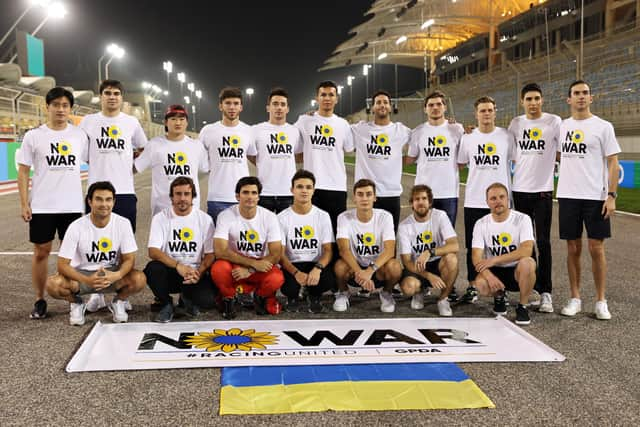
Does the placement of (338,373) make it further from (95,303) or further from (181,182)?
(95,303)

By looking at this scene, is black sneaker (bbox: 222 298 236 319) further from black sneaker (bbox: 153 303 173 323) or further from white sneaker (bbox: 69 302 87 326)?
white sneaker (bbox: 69 302 87 326)

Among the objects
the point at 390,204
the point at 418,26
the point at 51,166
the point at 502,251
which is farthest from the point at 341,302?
the point at 418,26

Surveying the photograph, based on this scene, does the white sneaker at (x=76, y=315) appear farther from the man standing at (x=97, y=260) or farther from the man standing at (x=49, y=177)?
the man standing at (x=49, y=177)

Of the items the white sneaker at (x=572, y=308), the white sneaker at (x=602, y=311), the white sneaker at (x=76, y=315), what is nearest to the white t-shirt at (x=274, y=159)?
the white sneaker at (x=76, y=315)

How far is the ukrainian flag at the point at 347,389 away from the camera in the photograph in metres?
3.49

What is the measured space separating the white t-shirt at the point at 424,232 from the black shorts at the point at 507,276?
1.88ft

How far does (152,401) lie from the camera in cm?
357

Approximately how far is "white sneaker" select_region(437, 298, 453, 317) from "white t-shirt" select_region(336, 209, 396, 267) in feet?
2.45

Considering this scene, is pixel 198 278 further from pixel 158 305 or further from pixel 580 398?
pixel 580 398

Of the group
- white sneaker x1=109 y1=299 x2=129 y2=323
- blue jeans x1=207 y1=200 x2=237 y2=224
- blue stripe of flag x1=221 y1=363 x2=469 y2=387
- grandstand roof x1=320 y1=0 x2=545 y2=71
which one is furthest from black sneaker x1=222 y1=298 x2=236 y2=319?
grandstand roof x1=320 y1=0 x2=545 y2=71

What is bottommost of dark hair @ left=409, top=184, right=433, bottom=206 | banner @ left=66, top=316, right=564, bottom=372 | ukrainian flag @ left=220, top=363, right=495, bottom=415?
ukrainian flag @ left=220, top=363, right=495, bottom=415

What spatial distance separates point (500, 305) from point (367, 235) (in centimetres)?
137

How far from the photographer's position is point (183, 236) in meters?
5.56

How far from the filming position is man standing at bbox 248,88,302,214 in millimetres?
6367
